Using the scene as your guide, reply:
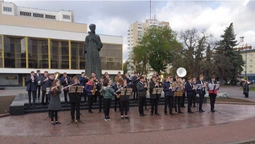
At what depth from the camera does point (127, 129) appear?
8906mm

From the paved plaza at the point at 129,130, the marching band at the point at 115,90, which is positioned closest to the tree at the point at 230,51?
the marching band at the point at 115,90

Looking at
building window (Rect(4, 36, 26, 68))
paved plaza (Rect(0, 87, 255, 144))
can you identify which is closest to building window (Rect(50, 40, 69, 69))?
building window (Rect(4, 36, 26, 68))

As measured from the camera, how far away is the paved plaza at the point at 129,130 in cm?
733

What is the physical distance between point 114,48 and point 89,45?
4479 centimetres

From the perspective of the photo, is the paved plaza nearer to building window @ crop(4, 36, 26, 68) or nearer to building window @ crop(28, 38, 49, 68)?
building window @ crop(4, 36, 26, 68)

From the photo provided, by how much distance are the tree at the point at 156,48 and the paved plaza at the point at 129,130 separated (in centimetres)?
4883

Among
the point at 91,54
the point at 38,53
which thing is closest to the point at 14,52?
the point at 38,53

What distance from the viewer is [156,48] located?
59781 millimetres

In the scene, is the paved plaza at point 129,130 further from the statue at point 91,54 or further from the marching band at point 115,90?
the statue at point 91,54

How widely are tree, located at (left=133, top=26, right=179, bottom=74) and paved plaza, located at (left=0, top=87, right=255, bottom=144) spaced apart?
4883cm

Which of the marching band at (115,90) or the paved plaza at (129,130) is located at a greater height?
the marching band at (115,90)

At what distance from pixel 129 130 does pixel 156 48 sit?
52283 millimetres

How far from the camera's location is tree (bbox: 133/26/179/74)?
196 ft

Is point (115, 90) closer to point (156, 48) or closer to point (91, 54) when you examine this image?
point (91, 54)
